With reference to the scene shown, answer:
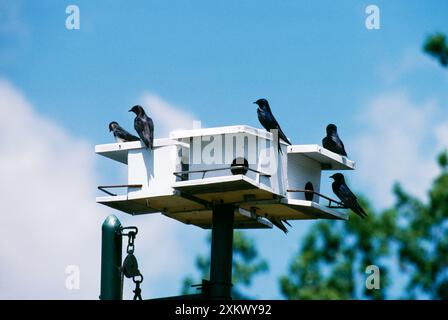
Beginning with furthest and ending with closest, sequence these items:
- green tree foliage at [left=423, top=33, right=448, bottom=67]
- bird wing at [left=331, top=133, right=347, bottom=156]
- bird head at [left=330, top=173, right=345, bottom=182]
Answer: green tree foliage at [left=423, top=33, right=448, bottom=67]
bird head at [left=330, top=173, right=345, bottom=182]
bird wing at [left=331, top=133, right=347, bottom=156]

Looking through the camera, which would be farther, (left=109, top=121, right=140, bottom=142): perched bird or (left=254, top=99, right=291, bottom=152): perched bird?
(left=109, top=121, right=140, bottom=142): perched bird

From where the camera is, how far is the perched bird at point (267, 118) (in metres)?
11.8

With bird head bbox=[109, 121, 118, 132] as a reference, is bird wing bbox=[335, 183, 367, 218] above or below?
below

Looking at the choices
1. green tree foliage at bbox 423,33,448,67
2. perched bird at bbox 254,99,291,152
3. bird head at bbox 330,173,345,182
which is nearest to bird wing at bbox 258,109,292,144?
perched bird at bbox 254,99,291,152

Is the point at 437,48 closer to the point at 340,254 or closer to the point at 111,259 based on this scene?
the point at 340,254

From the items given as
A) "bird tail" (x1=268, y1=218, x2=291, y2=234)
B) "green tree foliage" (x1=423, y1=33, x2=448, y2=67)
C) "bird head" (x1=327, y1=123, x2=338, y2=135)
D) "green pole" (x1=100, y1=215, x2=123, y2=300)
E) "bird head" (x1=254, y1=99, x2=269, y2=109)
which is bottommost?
"green pole" (x1=100, y1=215, x2=123, y2=300)

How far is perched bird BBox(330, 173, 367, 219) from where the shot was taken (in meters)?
12.2

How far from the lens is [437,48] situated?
2836 cm

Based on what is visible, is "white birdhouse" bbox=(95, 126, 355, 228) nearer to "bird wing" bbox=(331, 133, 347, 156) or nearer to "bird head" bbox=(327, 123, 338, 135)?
"bird wing" bbox=(331, 133, 347, 156)

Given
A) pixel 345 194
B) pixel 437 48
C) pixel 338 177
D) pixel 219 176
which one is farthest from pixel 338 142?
pixel 437 48

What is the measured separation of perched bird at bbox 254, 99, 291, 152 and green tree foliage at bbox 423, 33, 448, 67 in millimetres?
16370

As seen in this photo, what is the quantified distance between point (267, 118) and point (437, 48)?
16839mm

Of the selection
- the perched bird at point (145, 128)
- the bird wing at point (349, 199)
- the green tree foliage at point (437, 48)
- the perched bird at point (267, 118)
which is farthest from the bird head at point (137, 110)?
→ the green tree foliage at point (437, 48)

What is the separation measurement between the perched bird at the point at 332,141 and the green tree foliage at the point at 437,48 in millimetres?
15805
